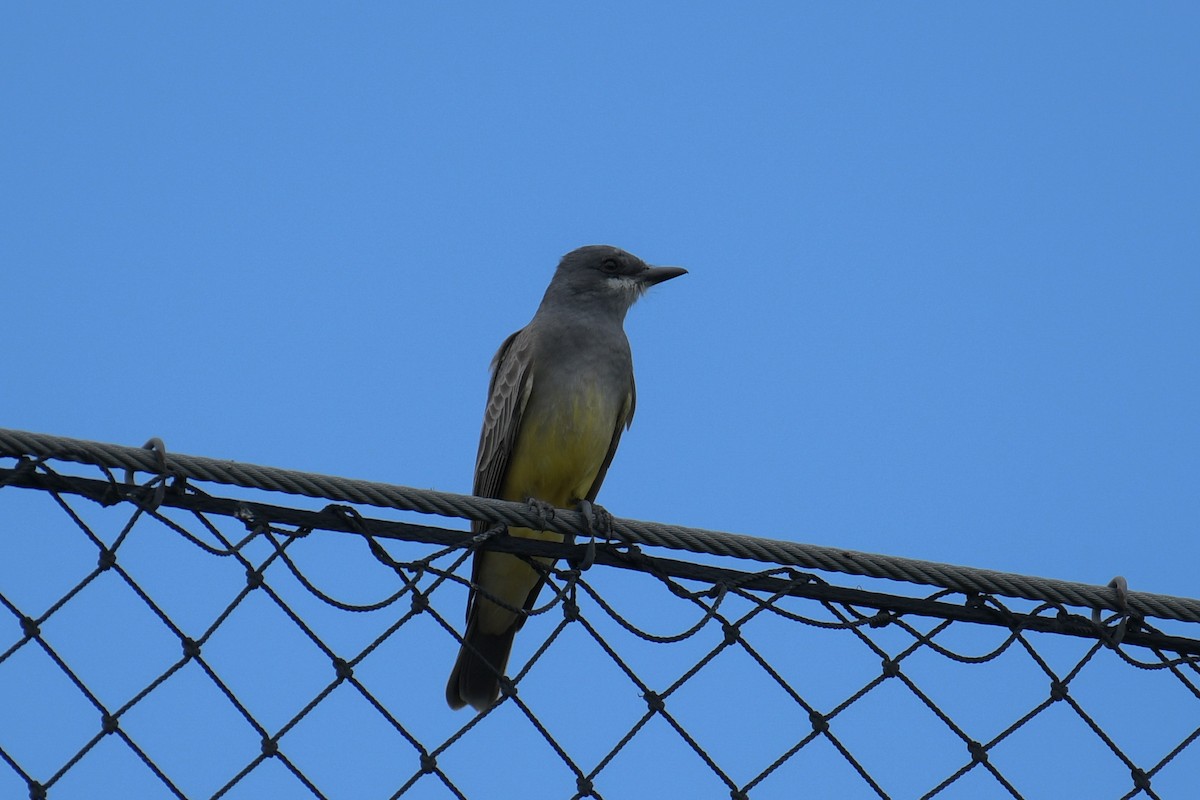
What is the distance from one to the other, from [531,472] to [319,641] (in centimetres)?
275

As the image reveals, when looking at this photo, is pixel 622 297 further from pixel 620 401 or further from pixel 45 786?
pixel 45 786

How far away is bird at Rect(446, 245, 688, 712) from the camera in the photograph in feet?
22.1

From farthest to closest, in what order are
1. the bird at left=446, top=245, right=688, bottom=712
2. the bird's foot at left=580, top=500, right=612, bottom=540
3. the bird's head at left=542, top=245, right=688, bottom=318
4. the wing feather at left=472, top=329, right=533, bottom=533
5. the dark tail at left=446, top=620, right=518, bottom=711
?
1. the bird's head at left=542, top=245, right=688, bottom=318
2. the wing feather at left=472, top=329, right=533, bottom=533
3. the bird at left=446, top=245, right=688, bottom=712
4. the dark tail at left=446, top=620, right=518, bottom=711
5. the bird's foot at left=580, top=500, right=612, bottom=540

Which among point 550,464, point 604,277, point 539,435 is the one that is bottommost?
point 550,464

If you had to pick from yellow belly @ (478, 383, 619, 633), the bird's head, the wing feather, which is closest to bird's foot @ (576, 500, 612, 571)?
yellow belly @ (478, 383, 619, 633)

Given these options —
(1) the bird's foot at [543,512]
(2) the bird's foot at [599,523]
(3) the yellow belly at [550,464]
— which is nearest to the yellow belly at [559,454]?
(3) the yellow belly at [550,464]

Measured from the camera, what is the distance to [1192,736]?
16.6ft

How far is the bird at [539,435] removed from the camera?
6746 millimetres

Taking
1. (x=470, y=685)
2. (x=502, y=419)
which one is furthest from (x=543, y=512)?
(x=502, y=419)

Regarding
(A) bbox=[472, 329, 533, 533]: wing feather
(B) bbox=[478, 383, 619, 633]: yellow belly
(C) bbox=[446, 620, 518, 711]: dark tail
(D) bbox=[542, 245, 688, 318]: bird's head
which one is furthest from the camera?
(D) bbox=[542, 245, 688, 318]: bird's head

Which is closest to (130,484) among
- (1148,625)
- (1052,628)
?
(1052,628)

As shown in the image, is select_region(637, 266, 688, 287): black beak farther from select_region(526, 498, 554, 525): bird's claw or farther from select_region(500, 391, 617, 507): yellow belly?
select_region(526, 498, 554, 525): bird's claw

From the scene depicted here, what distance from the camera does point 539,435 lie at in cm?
Result: 698

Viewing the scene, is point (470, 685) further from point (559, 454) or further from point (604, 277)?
point (604, 277)
